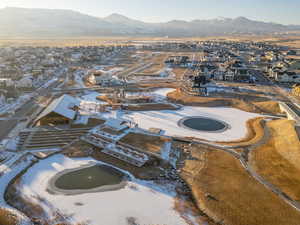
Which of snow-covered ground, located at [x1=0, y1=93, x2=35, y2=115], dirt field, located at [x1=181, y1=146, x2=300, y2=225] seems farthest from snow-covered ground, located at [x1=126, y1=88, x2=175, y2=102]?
dirt field, located at [x1=181, y1=146, x2=300, y2=225]

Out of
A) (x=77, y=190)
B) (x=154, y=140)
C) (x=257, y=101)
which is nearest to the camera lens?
(x=77, y=190)

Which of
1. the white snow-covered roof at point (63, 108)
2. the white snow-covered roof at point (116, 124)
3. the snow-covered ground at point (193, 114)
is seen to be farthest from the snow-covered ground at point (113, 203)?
the white snow-covered roof at point (63, 108)

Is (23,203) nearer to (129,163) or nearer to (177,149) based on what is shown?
(129,163)

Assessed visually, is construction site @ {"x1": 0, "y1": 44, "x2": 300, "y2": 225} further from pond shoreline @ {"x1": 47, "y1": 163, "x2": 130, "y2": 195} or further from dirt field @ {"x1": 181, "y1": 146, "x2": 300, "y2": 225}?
pond shoreline @ {"x1": 47, "y1": 163, "x2": 130, "y2": 195}

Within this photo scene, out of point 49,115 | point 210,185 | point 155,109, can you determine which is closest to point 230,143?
point 210,185

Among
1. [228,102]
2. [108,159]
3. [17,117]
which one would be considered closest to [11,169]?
[108,159]

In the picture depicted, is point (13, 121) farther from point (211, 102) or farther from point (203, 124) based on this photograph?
point (211, 102)
